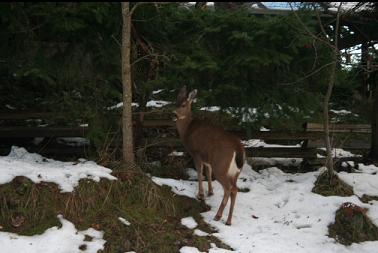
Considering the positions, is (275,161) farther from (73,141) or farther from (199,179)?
(73,141)

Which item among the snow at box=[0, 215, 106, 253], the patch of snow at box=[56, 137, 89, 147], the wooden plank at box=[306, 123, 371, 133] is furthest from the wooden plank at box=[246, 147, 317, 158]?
the snow at box=[0, 215, 106, 253]

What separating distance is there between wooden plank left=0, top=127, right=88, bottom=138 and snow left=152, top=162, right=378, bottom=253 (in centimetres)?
219

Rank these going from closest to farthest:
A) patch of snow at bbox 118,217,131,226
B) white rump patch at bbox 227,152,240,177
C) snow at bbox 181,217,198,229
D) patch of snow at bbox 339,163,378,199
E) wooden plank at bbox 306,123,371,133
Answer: patch of snow at bbox 118,217,131,226 → snow at bbox 181,217,198,229 → white rump patch at bbox 227,152,240,177 → patch of snow at bbox 339,163,378,199 → wooden plank at bbox 306,123,371,133

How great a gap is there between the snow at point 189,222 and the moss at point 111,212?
0.07 meters

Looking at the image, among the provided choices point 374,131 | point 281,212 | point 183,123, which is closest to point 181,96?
point 183,123

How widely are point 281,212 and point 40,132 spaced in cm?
452

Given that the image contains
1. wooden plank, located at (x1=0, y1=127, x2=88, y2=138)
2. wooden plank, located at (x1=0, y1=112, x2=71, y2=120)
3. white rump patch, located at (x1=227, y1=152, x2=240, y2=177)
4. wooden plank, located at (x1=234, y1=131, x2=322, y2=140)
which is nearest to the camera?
white rump patch, located at (x1=227, y1=152, x2=240, y2=177)

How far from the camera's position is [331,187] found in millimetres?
8055

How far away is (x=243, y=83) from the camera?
8.67 metres

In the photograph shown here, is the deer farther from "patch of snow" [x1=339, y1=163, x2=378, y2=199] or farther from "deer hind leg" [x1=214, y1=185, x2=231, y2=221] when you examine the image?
"patch of snow" [x1=339, y1=163, x2=378, y2=199]

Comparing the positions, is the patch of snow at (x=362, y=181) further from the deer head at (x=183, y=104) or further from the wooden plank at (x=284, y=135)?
the deer head at (x=183, y=104)

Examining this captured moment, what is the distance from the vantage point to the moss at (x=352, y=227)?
22.7ft

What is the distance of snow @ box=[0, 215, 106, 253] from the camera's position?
18.6ft

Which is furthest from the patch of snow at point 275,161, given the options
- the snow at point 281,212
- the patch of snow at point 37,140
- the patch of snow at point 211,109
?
the patch of snow at point 37,140
